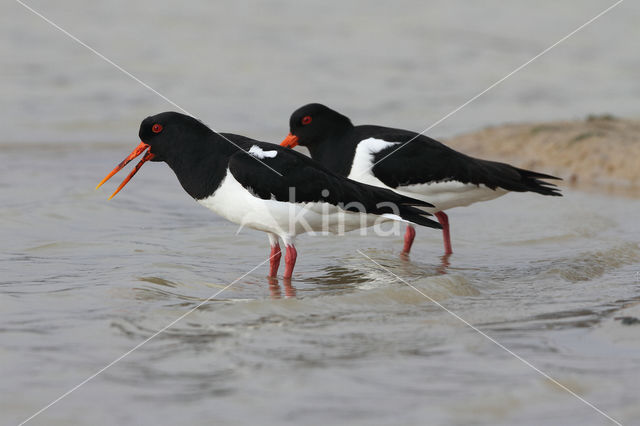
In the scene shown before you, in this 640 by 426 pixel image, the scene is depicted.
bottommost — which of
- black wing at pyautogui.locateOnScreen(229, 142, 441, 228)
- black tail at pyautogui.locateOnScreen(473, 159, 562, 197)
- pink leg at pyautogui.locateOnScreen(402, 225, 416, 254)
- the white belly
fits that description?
pink leg at pyautogui.locateOnScreen(402, 225, 416, 254)

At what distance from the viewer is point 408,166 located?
284 inches

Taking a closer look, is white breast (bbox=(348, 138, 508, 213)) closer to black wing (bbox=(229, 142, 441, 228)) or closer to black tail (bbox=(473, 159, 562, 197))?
black tail (bbox=(473, 159, 562, 197))

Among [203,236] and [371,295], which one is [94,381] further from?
[203,236]

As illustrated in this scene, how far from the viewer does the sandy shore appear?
1089 centimetres

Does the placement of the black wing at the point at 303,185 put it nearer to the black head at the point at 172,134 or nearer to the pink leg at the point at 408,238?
the black head at the point at 172,134

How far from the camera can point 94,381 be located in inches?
166

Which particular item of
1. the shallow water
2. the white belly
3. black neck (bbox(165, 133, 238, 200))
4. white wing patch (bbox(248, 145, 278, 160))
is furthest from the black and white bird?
black neck (bbox(165, 133, 238, 200))

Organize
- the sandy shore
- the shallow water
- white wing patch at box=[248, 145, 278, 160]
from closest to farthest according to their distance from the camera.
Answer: the shallow water → white wing patch at box=[248, 145, 278, 160] → the sandy shore

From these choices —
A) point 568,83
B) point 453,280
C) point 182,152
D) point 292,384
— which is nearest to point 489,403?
point 292,384

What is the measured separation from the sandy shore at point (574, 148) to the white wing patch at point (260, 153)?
5.69 m

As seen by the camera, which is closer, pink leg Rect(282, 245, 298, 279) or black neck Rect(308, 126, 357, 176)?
pink leg Rect(282, 245, 298, 279)

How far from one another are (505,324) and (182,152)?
2.59m

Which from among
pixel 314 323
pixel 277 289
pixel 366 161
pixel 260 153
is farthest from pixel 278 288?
pixel 366 161

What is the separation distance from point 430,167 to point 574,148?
493 cm
